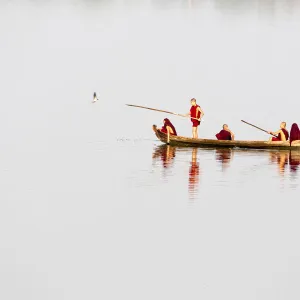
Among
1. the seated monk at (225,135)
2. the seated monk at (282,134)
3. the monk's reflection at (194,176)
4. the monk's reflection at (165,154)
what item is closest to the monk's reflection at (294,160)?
the seated monk at (282,134)

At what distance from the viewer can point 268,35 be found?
115250mm

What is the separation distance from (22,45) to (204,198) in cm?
6538

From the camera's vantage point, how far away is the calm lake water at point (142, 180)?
113ft

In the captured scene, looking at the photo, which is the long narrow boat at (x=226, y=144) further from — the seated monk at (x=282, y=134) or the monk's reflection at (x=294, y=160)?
the monk's reflection at (x=294, y=160)

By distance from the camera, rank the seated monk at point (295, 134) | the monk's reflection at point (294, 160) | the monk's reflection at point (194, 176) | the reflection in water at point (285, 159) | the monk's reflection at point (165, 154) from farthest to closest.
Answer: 1. the seated monk at point (295, 134)
2. the monk's reflection at point (165, 154)
3. the monk's reflection at point (294, 160)
4. the reflection in water at point (285, 159)
5. the monk's reflection at point (194, 176)

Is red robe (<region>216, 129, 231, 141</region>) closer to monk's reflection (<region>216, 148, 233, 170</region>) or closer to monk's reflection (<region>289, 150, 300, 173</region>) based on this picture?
monk's reflection (<region>216, 148, 233, 170</region>)

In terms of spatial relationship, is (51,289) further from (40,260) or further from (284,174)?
(284,174)

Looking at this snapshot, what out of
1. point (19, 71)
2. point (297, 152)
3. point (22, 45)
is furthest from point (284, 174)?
point (22, 45)

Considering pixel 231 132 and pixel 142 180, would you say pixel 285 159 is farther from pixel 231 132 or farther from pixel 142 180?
pixel 142 180

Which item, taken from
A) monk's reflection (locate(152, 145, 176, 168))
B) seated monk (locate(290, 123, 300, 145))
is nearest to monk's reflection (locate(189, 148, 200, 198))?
monk's reflection (locate(152, 145, 176, 168))

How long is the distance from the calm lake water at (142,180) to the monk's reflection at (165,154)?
12 cm

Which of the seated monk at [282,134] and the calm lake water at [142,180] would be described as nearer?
the calm lake water at [142,180]

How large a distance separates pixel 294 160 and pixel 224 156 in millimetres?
2597

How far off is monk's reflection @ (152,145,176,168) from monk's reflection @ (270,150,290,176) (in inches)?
136
